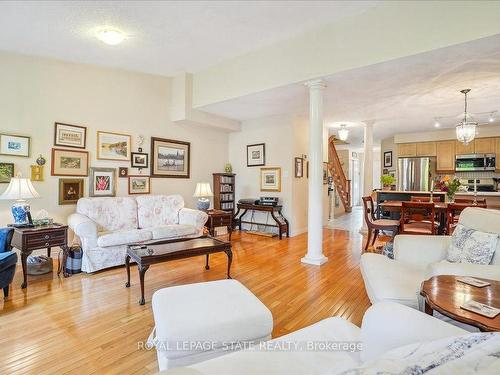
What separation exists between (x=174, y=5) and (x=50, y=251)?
3548 millimetres

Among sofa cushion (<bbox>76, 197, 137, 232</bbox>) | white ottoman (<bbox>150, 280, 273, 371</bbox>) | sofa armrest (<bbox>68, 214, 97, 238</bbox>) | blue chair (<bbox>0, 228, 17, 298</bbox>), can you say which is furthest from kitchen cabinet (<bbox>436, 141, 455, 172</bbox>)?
blue chair (<bbox>0, 228, 17, 298</bbox>)

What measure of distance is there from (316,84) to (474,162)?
5579mm

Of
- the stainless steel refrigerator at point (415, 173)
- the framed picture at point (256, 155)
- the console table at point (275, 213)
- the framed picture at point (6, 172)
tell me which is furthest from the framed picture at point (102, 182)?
the stainless steel refrigerator at point (415, 173)

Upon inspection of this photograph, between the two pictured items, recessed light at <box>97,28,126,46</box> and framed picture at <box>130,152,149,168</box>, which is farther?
framed picture at <box>130,152,149,168</box>

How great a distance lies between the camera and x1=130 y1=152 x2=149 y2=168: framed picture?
15.8ft

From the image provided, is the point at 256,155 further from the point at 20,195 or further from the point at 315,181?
the point at 20,195

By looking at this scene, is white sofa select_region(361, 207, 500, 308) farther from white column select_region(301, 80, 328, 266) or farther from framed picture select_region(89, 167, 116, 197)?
framed picture select_region(89, 167, 116, 197)

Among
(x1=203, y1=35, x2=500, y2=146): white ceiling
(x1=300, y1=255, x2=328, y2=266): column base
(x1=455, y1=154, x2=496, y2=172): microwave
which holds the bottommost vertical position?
(x1=300, y1=255, x2=328, y2=266): column base

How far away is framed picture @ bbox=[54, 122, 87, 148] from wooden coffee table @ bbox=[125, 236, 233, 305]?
230 centimetres

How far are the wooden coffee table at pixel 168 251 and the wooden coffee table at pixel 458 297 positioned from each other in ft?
6.41

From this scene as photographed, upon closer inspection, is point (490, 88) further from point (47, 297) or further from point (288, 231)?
point (47, 297)

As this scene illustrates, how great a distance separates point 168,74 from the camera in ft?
16.1

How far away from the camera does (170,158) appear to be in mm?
5344

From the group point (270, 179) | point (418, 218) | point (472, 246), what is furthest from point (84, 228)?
point (418, 218)
